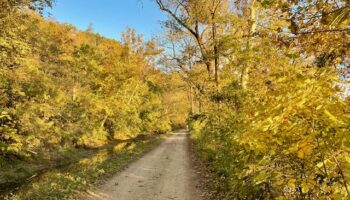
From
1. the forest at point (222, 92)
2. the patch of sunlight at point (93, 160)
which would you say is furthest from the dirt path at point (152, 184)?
the patch of sunlight at point (93, 160)

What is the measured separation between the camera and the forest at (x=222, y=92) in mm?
2502

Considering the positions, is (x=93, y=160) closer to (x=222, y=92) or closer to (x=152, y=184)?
(x=152, y=184)

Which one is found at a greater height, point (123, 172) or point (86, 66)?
point (86, 66)

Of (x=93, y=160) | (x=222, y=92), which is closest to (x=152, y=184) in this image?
(x=222, y=92)

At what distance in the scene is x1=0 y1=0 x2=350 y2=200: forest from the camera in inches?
98.5

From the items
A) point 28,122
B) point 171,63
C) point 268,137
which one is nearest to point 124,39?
point 171,63

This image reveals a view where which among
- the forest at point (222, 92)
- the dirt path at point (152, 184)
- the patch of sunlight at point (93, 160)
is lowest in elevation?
the dirt path at point (152, 184)

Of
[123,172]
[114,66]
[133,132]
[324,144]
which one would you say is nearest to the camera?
[324,144]

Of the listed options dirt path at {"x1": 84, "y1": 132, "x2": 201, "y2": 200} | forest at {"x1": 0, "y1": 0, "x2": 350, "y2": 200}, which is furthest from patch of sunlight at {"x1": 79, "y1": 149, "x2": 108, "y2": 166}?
forest at {"x1": 0, "y1": 0, "x2": 350, "y2": 200}

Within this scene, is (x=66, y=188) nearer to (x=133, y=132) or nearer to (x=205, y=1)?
(x=205, y=1)

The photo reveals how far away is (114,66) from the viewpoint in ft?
116

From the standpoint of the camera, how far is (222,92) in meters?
11.0

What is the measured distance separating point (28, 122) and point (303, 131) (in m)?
17.3

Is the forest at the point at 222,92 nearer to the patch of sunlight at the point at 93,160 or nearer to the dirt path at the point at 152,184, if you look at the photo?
the dirt path at the point at 152,184
